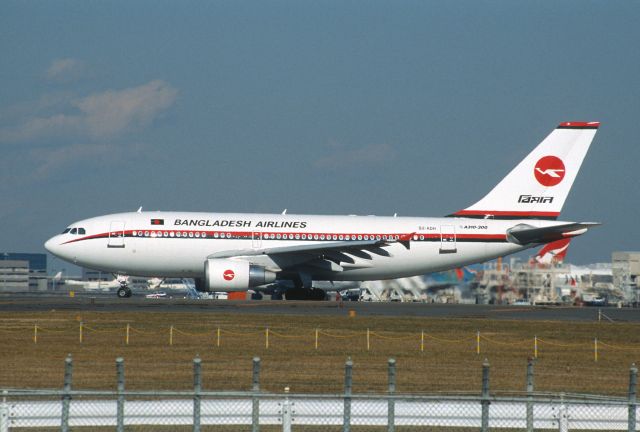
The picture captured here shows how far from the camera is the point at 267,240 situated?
161 feet

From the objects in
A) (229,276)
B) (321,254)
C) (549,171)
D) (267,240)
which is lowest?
(229,276)

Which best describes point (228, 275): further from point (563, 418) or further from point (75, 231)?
point (563, 418)

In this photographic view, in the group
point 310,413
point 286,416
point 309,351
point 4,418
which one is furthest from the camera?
point 309,351

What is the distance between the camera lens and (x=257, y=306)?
44188 millimetres

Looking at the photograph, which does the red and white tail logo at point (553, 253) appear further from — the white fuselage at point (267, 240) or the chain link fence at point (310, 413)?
the chain link fence at point (310, 413)

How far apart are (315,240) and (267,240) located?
2458mm

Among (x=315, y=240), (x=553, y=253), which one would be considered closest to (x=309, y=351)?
(x=315, y=240)

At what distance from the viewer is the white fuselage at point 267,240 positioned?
157 feet

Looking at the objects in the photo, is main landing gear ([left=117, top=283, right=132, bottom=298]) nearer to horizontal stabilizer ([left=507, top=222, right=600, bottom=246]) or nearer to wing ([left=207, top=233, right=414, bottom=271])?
wing ([left=207, top=233, right=414, bottom=271])

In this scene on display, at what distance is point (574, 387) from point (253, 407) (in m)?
10.5

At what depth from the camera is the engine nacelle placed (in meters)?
45.6

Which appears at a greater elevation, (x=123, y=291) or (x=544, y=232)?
(x=544, y=232)

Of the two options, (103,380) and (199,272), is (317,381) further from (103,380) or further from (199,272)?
(199,272)

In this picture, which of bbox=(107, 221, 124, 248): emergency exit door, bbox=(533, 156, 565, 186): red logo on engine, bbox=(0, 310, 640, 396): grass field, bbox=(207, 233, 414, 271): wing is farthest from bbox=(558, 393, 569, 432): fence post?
bbox=(533, 156, 565, 186): red logo on engine
